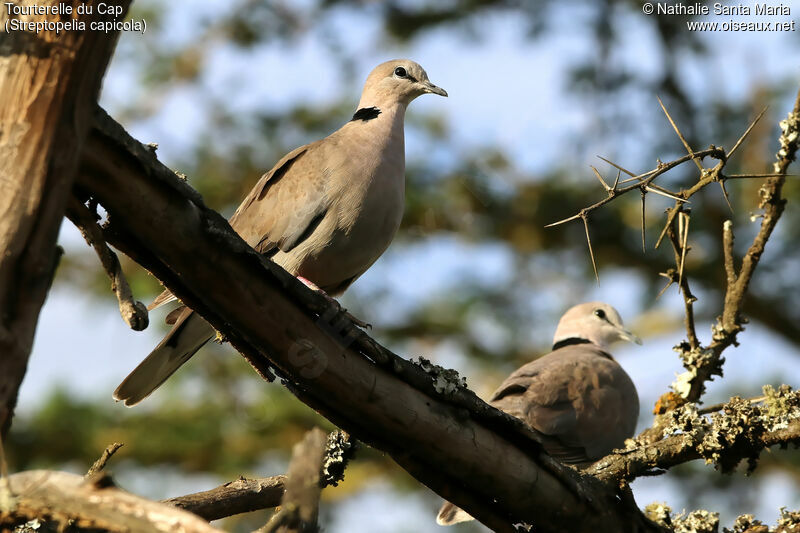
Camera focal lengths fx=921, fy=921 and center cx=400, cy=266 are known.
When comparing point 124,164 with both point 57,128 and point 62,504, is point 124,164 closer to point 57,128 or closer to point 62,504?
point 57,128

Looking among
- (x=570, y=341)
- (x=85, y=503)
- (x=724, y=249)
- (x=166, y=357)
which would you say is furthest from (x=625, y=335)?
(x=85, y=503)

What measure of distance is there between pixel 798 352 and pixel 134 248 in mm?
6526

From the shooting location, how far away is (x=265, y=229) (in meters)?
3.40

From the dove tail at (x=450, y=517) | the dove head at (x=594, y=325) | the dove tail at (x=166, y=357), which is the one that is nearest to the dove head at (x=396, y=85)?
the dove tail at (x=166, y=357)

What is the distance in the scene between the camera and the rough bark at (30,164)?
145 centimetres

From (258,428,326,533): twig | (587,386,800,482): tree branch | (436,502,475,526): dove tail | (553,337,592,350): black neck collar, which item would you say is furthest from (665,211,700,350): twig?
(553,337,592,350): black neck collar

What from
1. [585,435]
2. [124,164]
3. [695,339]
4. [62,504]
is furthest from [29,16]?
[585,435]

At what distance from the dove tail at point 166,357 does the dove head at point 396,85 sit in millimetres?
1345

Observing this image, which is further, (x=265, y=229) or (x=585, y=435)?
(x=585, y=435)

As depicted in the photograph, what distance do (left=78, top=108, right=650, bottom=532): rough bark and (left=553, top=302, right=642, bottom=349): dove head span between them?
3083 millimetres

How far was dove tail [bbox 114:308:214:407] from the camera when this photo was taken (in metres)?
3.02

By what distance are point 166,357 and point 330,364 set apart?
134cm

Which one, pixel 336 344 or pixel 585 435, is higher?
pixel 585 435

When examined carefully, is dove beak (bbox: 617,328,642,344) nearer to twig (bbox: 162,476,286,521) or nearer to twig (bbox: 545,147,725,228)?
twig (bbox: 545,147,725,228)
